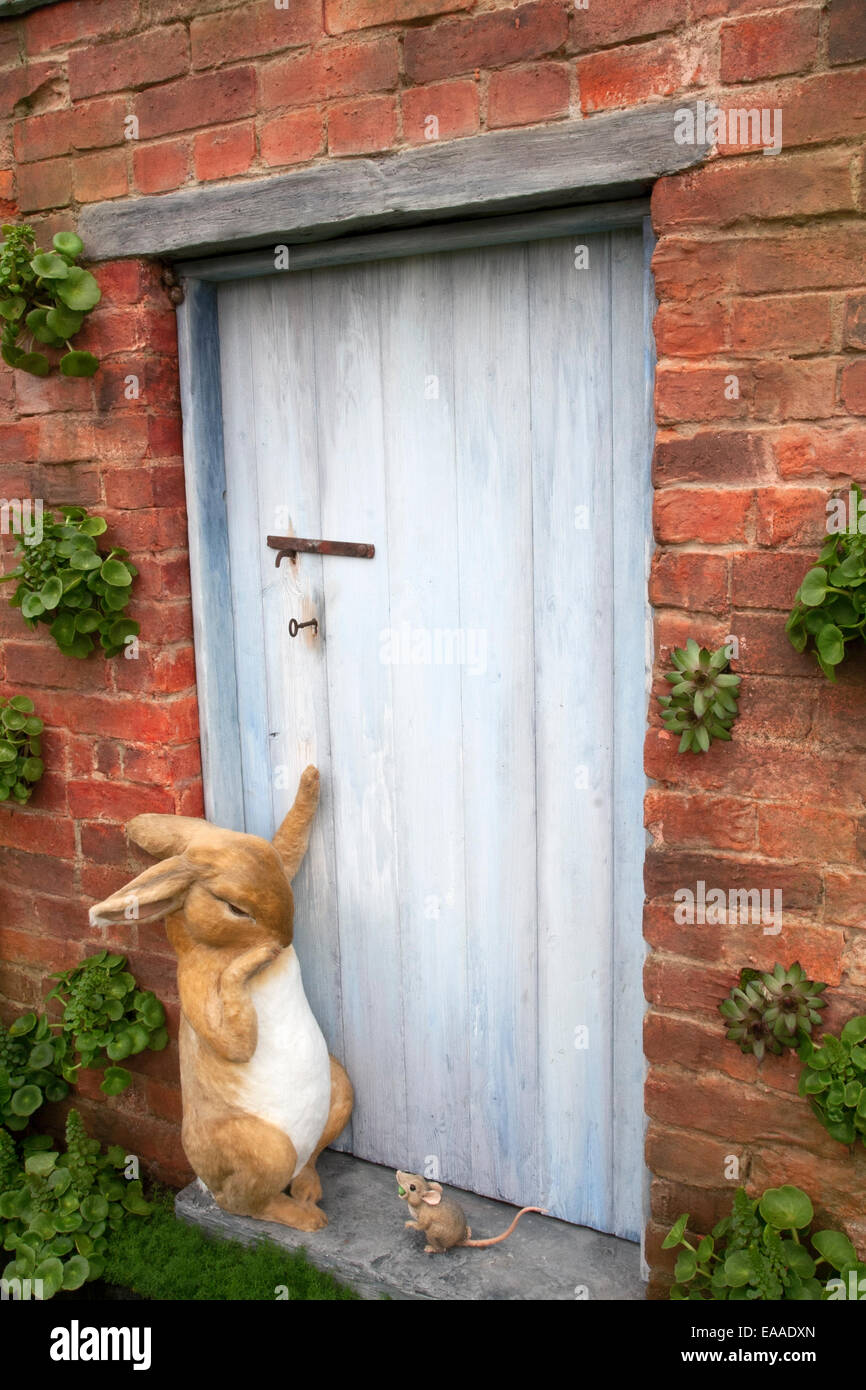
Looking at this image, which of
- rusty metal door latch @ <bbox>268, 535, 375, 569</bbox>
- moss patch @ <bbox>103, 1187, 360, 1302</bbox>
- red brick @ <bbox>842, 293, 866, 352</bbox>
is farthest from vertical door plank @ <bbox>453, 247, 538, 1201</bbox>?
red brick @ <bbox>842, 293, 866, 352</bbox>

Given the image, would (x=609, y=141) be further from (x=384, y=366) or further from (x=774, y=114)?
(x=384, y=366)

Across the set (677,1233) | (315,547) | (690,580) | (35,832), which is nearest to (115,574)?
(315,547)

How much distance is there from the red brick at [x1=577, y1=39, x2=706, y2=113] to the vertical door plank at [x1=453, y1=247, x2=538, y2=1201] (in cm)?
38

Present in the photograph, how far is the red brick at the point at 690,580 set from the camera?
2.01 metres

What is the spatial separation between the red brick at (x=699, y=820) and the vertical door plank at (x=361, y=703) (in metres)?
0.76

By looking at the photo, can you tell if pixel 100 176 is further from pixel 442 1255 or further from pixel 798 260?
pixel 442 1255

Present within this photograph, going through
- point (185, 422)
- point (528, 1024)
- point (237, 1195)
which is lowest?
point (237, 1195)

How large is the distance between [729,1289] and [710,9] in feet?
7.63

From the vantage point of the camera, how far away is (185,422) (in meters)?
2.67

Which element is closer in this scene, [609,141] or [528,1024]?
[609,141]

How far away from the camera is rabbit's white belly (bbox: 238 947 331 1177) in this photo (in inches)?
99.6

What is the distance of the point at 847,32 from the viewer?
1775mm

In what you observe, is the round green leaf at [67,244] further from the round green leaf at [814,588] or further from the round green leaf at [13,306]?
the round green leaf at [814,588]

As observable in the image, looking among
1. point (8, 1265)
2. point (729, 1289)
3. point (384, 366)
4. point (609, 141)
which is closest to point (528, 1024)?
point (729, 1289)
